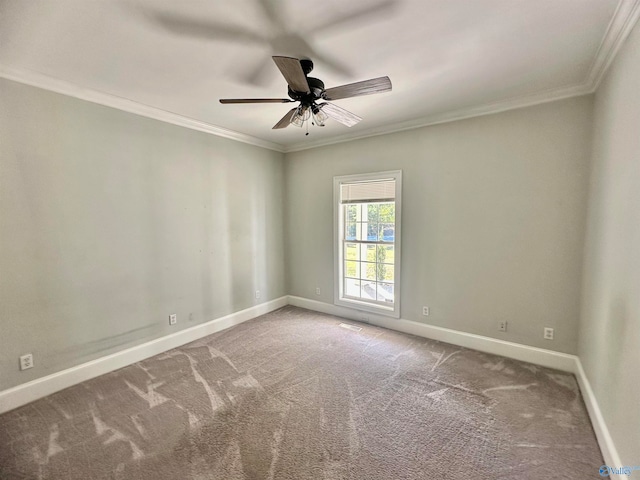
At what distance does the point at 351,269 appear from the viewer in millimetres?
4230

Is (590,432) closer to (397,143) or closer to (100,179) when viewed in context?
(397,143)

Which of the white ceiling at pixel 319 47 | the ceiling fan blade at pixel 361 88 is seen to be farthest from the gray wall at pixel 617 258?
the ceiling fan blade at pixel 361 88

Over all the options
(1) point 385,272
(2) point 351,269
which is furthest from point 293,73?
(2) point 351,269

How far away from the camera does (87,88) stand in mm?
2482

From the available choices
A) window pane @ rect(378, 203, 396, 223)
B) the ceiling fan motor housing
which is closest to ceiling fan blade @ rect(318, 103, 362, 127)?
the ceiling fan motor housing

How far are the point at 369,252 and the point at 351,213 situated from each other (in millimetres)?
653

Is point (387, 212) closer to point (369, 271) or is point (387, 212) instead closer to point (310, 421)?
point (369, 271)

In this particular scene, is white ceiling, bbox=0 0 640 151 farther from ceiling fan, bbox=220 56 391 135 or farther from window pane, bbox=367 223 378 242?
window pane, bbox=367 223 378 242

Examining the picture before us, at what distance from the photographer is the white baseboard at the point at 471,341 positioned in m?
2.71

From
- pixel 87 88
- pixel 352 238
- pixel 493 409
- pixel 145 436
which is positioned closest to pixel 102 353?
pixel 145 436

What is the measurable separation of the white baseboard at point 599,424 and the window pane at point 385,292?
77.5 inches

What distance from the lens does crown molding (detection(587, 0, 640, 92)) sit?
1.53 m

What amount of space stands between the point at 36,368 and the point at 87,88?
2.48 metres

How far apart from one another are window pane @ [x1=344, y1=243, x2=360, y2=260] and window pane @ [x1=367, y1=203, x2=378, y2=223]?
45 cm
